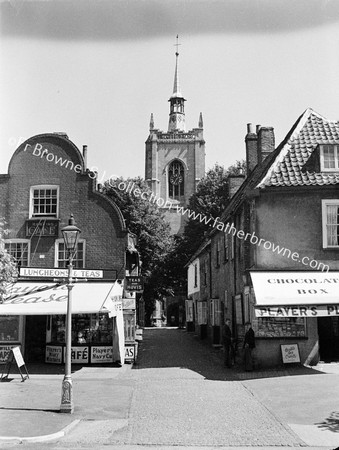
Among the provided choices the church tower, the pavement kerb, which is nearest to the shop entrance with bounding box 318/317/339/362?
the pavement kerb

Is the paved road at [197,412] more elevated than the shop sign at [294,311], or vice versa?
the shop sign at [294,311]

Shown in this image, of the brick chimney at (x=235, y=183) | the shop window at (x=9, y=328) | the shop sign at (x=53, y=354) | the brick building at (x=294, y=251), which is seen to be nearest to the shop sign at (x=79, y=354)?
the shop sign at (x=53, y=354)

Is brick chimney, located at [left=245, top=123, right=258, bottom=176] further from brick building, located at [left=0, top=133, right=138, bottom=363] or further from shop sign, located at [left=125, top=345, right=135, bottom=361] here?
shop sign, located at [left=125, top=345, right=135, bottom=361]

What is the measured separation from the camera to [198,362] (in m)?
23.4

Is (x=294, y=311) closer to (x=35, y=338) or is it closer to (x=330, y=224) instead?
(x=330, y=224)

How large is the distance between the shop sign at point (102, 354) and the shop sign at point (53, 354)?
1.42 m

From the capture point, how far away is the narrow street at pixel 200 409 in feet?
35.4

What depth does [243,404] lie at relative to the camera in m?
14.2

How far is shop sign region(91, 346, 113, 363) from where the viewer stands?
2270 centimetres

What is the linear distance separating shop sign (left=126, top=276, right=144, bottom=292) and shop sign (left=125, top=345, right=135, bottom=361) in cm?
242

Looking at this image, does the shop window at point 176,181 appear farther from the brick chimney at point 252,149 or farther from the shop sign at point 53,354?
the shop sign at point 53,354

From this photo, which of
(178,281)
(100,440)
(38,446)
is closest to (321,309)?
(100,440)

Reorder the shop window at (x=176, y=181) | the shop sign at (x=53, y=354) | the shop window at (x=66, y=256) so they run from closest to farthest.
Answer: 1. the shop sign at (x=53, y=354)
2. the shop window at (x=66, y=256)
3. the shop window at (x=176, y=181)

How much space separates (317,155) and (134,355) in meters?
11.3
